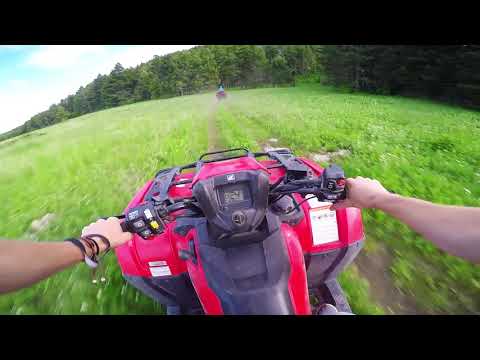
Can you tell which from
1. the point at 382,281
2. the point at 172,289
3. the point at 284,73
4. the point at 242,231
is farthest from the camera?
the point at 284,73

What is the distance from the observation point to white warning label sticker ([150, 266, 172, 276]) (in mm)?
2187

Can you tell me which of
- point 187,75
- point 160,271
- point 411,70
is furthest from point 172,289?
point 187,75

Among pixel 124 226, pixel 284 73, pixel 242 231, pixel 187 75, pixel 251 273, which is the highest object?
pixel 187 75

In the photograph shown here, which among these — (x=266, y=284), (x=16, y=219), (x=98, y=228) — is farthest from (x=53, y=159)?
(x=266, y=284)

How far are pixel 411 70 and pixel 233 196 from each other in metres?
27.7

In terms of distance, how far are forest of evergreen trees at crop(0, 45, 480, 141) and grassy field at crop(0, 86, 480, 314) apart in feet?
29.1

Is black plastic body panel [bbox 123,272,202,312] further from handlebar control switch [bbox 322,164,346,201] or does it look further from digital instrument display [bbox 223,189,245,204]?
handlebar control switch [bbox 322,164,346,201]

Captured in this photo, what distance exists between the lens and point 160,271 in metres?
2.21

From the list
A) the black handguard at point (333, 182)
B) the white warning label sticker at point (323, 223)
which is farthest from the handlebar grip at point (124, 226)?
the white warning label sticker at point (323, 223)

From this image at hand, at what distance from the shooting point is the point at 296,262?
164cm

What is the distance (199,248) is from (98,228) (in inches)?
21.7

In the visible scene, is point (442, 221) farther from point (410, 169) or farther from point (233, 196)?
point (410, 169)

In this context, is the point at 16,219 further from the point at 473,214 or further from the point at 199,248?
the point at 473,214

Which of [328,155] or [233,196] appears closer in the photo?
[233,196]
